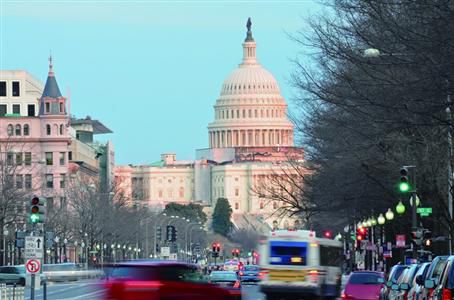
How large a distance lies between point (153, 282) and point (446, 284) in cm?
519

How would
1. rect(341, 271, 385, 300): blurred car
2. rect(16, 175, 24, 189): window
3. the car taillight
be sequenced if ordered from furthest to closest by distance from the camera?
rect(16, 175, 24, 189): window < rect(341, 271, 385, 300): blurred car < the car taillight

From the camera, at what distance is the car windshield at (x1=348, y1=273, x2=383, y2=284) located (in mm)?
46781

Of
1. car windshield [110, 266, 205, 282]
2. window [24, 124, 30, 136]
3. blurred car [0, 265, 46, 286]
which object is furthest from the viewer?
window [24, 124, 30, 136]

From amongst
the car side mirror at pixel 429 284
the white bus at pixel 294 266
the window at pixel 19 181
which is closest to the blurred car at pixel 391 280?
the white bus at pixel 294 266

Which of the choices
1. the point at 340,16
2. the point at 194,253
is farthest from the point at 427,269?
the point at 194,253

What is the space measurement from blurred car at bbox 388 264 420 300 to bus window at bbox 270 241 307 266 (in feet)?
40.6

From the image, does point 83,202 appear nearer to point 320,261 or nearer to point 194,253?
point 194,253

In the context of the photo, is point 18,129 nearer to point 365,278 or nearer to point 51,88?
point 51,88

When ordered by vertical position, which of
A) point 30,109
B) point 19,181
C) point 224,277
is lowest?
point 224,277

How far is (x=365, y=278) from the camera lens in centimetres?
4722

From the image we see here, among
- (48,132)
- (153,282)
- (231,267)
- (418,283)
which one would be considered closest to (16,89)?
(48,132)

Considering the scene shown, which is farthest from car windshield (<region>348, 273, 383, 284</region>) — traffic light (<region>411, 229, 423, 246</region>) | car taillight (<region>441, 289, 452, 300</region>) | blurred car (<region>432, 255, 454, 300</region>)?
car taillight (<region>441, 289, 452, 300</region>)

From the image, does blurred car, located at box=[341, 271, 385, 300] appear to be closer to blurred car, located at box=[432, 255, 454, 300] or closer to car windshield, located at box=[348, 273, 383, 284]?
car windshield, located at box=[348, 273, 383, 284]

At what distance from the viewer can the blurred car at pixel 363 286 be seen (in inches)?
1801
